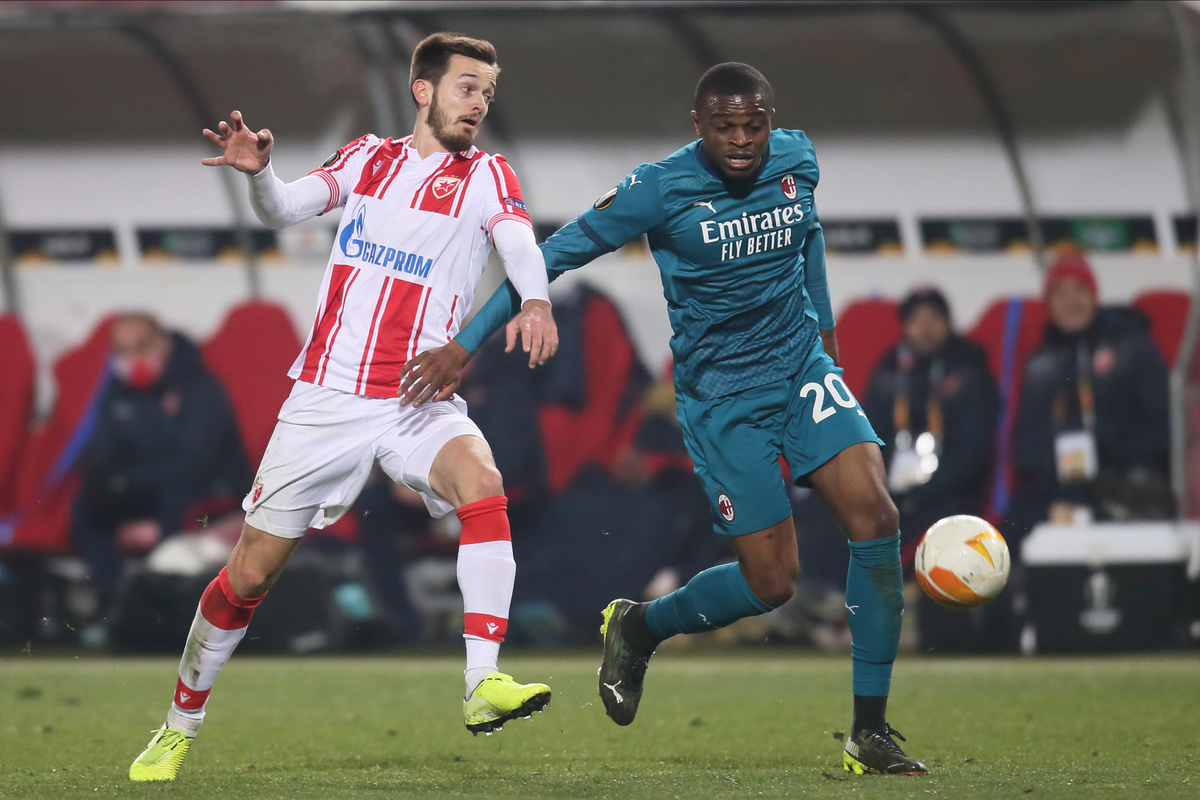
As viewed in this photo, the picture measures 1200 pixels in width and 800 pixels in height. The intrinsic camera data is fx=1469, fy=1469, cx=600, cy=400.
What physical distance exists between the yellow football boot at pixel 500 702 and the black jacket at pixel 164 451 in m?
7.35

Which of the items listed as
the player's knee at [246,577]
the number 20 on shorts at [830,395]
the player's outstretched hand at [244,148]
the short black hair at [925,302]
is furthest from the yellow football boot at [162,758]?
the short black hair at [925,302]

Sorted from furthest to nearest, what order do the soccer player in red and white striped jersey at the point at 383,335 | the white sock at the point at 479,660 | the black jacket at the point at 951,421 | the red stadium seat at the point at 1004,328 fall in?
the red stadium seat at the point at 1004,328
the black jacket at the point at 951,421
the soccer player in red and white striped jersey at the point at 383,335
the white sock at the point at 479,660

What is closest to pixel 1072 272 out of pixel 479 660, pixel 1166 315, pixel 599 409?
pixel 1166 315

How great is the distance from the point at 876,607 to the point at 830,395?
0.71m

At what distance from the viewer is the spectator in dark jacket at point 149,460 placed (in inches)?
437

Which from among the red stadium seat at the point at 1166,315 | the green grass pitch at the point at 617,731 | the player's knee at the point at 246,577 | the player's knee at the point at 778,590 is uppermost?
the red stadium seat at the point at 1166,315

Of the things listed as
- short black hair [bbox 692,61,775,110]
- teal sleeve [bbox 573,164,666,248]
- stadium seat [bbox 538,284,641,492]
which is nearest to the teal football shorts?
teal sleeve [bbox 573,164,666,248]

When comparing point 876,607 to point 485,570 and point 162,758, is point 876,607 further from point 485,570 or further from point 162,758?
point 162,758

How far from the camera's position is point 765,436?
4.91m

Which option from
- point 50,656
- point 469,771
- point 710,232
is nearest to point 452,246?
point 710,232

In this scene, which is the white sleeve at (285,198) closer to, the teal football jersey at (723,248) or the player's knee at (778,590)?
the teal football jersey at (723,248)

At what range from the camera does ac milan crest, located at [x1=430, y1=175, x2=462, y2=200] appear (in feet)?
15.8

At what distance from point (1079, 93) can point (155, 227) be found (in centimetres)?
725

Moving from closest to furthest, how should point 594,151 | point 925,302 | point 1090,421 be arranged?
point 1090,421, point 925,302, point 594,151
